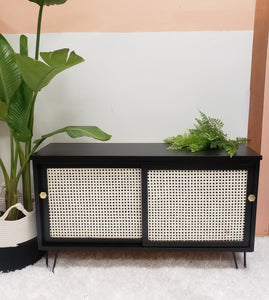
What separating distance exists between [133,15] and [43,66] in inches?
32.5

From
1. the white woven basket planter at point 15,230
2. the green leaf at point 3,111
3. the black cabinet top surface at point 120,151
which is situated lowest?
the white woven basket planter at point 15,230

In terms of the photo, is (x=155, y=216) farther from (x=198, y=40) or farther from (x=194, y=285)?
(x=198, y=40)

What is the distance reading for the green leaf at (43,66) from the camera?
132 cm

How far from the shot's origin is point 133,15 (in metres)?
1.86

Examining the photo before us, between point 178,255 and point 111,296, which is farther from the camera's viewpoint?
point 178,255

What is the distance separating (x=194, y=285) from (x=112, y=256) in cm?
56

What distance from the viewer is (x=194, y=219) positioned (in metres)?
1.65

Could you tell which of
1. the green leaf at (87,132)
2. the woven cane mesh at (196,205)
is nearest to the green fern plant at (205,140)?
the woven cane mesh at (196,205)

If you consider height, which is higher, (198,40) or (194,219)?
(198,40)

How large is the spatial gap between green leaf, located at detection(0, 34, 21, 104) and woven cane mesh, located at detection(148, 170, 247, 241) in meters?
0.87

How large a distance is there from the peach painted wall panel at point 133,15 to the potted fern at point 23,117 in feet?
0.96

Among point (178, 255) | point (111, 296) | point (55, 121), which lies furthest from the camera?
point (55, 121)

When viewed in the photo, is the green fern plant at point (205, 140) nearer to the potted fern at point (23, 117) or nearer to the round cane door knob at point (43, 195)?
the potted fern at point (23, 117)

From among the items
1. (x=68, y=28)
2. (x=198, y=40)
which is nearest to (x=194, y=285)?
(x=198, y=40)
